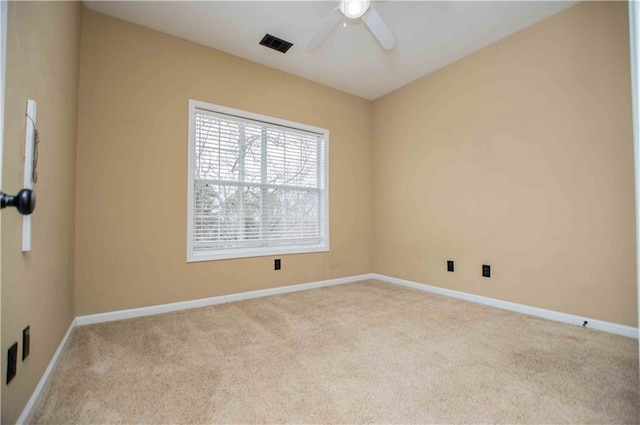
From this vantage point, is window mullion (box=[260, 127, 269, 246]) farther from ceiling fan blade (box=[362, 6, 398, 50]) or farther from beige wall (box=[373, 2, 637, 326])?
beige wall (box=[373, 2, 637, 326])

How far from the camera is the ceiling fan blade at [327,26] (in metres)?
2.03

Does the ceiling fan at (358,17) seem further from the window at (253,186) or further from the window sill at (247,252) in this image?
the window sill at (247,252)

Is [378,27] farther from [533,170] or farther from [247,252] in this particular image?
[247,252]

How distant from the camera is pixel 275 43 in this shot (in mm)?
2814

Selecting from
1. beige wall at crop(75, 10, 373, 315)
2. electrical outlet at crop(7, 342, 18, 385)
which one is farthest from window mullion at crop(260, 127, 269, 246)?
electrical outlet at crop(7, 342, 18, 385)

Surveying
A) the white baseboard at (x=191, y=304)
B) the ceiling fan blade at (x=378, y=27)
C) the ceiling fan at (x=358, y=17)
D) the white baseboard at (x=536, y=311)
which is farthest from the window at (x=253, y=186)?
the ceiling fan blade at (x=378, y=27)

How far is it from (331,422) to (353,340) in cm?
83

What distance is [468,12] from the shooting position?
239 cm

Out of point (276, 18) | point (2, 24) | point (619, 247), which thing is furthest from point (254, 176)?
point (619, 247)

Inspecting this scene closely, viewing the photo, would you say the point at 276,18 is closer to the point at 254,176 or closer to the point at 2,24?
the point at 254,176

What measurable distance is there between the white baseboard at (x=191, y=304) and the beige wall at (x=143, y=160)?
5 cm

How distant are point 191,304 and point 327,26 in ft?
8.75

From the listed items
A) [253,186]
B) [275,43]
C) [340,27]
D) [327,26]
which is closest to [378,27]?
[327,26]

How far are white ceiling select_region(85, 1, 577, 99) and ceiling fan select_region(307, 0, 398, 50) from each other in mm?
300
